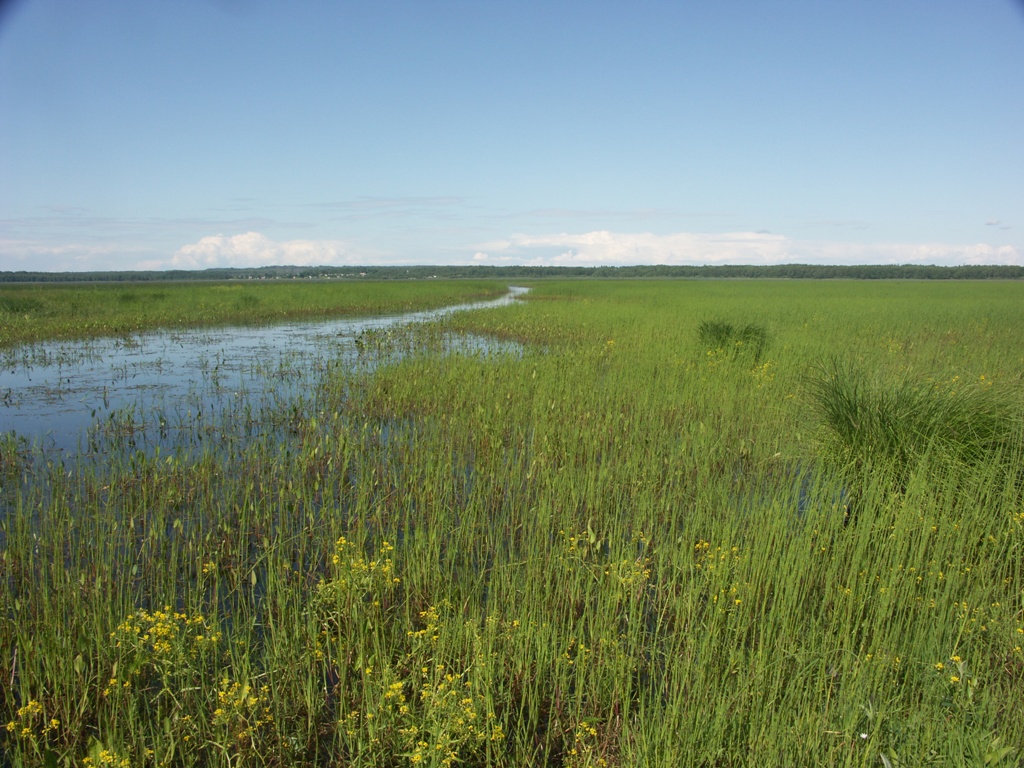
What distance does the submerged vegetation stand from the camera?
2.40 meters

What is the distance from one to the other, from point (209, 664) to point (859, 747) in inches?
118

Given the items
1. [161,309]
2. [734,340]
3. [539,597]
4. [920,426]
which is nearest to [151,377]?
[539,597]

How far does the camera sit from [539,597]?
3352mm

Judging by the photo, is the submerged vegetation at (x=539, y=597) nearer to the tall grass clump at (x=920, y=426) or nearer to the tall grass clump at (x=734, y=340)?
the tall grass clump at (x=920, y=426)

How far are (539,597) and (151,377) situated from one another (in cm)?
1026

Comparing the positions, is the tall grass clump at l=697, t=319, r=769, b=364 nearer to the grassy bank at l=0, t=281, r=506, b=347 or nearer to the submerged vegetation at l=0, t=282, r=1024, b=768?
the submerged vegetation at l=0, t=282, r=1024, b=768

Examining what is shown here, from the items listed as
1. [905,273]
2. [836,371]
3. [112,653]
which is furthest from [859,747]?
[905,273]

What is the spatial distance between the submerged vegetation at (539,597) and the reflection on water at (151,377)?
1.24 metres

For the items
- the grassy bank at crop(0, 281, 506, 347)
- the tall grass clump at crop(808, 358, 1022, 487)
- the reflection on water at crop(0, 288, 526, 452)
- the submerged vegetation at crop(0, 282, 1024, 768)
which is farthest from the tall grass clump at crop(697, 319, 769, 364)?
the grassy bank at crop(0, 281, 506, 347)

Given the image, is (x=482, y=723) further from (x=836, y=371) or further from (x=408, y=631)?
(x=836, y=371)

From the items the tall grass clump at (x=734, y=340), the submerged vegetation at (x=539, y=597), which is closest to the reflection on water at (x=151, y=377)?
the submerged vegetation at (x=539, y=597)

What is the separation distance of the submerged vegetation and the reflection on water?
4.06 ft

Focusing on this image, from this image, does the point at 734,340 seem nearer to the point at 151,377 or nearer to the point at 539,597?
the point at 539,597

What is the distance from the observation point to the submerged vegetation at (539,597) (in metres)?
2.40
